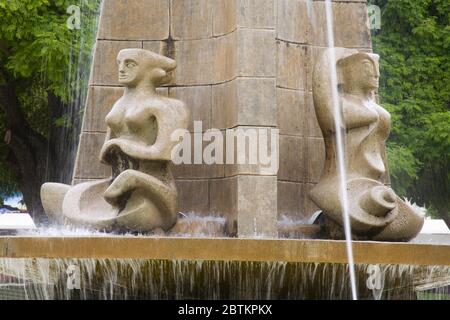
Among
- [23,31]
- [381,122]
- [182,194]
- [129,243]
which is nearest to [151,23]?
[182,194]

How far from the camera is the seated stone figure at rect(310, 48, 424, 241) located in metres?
11.6

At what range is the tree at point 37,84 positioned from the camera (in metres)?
23.1

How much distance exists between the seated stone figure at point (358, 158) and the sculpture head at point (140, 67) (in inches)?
66.4

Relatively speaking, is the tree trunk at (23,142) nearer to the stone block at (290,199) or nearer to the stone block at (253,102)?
the stone block at (290,199)

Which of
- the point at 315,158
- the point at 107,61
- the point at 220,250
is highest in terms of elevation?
the point at 107,61

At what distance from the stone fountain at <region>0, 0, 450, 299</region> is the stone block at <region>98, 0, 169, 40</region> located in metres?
0.02

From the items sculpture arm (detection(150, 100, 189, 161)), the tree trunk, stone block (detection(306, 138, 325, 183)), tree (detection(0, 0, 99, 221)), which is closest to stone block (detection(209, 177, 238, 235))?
sculpture arm (detection(150, 100, 189, 161))

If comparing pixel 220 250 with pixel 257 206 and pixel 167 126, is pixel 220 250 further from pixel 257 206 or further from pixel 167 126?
pixel 167 126

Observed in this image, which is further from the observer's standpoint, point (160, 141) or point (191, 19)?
point (191, 19)

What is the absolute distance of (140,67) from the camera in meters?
11.9

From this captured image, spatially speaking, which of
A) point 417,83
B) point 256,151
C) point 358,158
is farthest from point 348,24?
point 417,83

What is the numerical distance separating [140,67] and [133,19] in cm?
150

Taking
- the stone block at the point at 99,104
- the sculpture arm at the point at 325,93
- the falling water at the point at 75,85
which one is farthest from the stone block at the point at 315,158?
the falling water at the point at 75,85

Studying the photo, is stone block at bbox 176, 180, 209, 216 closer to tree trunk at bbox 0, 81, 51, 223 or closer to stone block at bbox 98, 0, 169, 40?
stone block at bbox 98, 0, 169, 40
